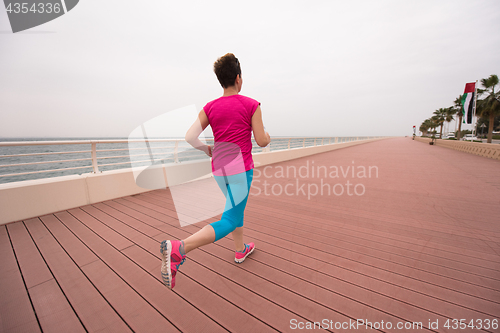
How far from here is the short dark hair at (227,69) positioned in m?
1.34

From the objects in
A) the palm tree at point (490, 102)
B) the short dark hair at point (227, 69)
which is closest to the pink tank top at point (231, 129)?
the short dark hair at point (227, 69)

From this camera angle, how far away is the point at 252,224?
262 cm

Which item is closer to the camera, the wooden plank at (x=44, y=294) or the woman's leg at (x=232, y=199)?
the wooden plank at (x=44, y=294)

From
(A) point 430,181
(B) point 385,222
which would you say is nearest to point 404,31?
(A) point 430,181

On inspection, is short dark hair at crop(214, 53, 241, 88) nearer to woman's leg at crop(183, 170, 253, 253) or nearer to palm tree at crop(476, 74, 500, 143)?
woman's leg at crop(183, 170, 253, 253)

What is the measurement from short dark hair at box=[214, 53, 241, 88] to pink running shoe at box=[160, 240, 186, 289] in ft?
3.53

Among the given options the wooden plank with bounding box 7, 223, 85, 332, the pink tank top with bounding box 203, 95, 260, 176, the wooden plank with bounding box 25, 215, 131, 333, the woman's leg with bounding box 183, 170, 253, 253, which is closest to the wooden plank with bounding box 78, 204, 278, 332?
the wooden plank with bounding box 25, 215, 131, 333

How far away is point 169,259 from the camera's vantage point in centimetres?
115

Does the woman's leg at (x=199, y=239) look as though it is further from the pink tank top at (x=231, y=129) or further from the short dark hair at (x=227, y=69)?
the short dark hair at (x=227, y=69)

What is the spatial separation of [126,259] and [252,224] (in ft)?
4.61

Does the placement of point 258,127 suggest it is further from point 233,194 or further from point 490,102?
point 490,102

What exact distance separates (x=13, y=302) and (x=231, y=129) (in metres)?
1.91

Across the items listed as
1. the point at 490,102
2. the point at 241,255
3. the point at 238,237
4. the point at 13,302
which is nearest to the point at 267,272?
the point at 241,255

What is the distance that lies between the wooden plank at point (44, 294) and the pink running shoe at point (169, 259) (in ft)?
1.98
